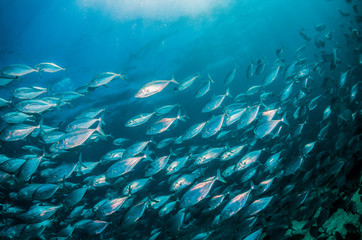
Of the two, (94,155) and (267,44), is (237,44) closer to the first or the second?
(267,44)

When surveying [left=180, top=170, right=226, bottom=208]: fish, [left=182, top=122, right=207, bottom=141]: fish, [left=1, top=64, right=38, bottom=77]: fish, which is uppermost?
[left=1, top=64, right=38, bottom=77]: fish

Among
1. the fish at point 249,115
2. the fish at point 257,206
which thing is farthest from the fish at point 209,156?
the fish at point 257,206

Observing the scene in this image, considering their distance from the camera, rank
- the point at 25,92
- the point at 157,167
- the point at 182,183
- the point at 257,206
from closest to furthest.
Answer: the point at 257,206 → the point at 25,92 → the point at 182,183 → the point at 157,167

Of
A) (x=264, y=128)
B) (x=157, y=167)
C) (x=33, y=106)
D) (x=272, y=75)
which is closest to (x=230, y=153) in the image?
(x=264, y=128)

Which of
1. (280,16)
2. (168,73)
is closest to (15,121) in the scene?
(168,73)

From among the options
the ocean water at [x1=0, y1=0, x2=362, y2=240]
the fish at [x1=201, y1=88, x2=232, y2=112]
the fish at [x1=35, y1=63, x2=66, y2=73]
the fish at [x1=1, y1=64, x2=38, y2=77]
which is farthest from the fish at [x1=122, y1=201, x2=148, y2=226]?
the fish at [x1=1, y1=64, x2=38, y2=77]

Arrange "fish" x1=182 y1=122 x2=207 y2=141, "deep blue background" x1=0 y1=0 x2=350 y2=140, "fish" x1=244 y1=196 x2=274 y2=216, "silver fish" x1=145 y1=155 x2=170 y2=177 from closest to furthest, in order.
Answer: "fish" x1=244 y1=196 x2=274 y2=216 < "silver fish" x1=145 y1=155 x2=170 y2=177 < "fish" x1=182 y1=122 x2=207 y2=141 < "deep blue background" x1=0 y1=0 x2=350 y2=140

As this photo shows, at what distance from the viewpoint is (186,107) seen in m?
18.4

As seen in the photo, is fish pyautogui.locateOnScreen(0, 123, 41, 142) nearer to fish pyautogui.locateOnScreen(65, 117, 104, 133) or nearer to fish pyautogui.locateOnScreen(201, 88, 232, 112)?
fish pyautogui.locateOnScreen(65, 117, 104, 133)

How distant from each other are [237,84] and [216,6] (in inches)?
424

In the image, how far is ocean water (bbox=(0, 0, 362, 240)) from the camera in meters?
4.68

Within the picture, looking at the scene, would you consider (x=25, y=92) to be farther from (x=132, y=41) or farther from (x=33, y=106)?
(x=132, y=41)

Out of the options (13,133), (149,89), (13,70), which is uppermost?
(13,70)

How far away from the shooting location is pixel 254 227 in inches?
189
